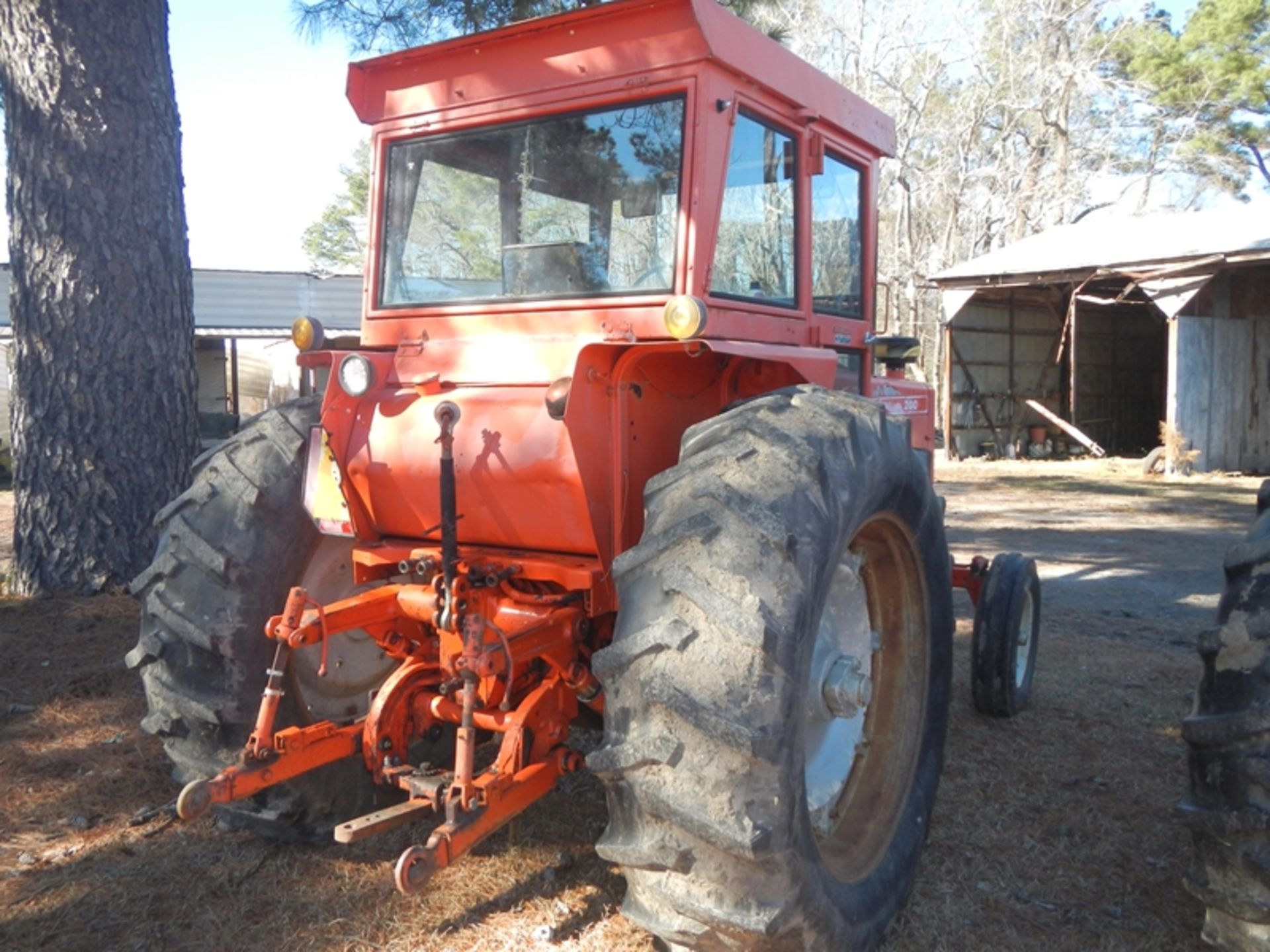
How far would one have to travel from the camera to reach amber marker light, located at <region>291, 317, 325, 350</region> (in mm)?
3512

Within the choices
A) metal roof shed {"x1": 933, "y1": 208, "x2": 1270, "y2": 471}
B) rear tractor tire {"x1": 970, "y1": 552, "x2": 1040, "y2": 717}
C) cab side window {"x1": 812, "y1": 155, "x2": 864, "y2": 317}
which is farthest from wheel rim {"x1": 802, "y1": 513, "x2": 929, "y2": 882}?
metal roof shed {"x1": 933, "y1": 208, "x2": 1270, "y2": 471}

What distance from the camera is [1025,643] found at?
5129mm

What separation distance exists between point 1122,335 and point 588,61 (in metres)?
21.5

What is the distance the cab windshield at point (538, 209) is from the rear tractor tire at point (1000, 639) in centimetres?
251

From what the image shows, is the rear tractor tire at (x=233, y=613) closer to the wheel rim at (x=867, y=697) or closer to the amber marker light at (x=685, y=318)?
the amber marker light at (x=685, y=318)

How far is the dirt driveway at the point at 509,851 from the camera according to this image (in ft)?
10.1

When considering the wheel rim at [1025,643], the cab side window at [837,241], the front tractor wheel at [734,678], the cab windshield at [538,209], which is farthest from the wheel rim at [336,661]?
the wheel rim at [1025,643]

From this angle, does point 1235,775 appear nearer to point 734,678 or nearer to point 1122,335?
point 734,678

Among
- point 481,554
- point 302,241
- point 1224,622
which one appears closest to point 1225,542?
point 1224,622

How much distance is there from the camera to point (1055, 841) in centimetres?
367

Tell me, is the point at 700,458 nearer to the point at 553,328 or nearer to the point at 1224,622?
the point at 553,328

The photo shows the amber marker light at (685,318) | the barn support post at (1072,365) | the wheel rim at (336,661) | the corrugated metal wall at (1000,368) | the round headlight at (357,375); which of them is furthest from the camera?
the corrugated metal wall at (1000,368)

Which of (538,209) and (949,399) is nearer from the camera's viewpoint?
(538,209)

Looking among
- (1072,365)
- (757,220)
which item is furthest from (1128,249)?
(757,220)
